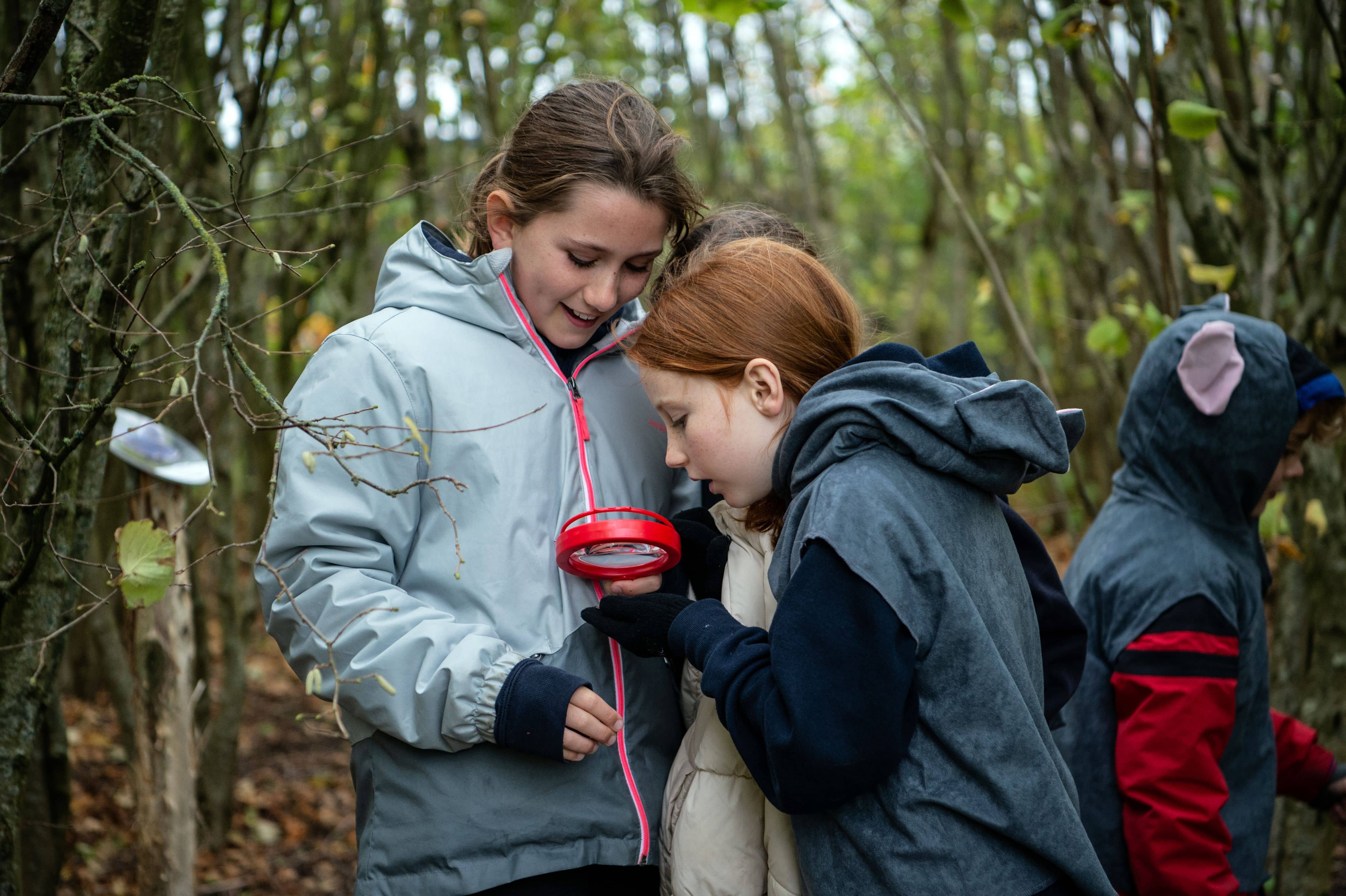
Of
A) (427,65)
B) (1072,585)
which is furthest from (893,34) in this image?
(1072,585)

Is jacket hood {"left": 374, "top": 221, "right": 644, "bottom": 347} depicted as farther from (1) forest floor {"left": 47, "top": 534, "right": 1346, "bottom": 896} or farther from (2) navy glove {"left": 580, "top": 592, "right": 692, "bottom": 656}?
(1) forest floor {"left": 47, "top": 534, "right": 1346, "bottom": 896}

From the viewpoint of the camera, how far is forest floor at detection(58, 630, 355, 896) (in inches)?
164

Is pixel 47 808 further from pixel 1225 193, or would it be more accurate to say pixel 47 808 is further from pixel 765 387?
pixel 1225 193

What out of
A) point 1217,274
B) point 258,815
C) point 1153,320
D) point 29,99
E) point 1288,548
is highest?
point 29,99

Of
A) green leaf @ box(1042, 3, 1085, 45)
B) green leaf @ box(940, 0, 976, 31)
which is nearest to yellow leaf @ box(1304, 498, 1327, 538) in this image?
green leaf @ box(1042, 3, 1085, 45)

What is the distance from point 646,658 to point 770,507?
397 millimetres

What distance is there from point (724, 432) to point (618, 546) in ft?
0.95

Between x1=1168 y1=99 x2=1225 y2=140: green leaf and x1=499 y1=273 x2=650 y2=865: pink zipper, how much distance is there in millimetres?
1644

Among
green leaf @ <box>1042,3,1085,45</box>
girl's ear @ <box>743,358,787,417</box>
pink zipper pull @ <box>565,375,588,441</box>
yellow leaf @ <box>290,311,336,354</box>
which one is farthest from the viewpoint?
yellow leaf @ <box>290,311,336,354</box>

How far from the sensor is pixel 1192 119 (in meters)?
2.67

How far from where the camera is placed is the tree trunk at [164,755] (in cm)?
334

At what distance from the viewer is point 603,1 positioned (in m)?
7.77

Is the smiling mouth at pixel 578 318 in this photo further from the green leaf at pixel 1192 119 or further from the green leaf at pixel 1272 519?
the green leaf at pixel 1272 519

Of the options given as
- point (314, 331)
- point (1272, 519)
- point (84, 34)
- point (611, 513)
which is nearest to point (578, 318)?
point (611, 513)
